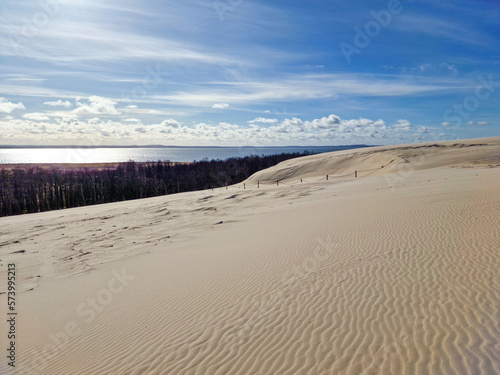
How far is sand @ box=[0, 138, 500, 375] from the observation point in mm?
4297

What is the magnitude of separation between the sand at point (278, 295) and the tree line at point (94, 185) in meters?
27.6

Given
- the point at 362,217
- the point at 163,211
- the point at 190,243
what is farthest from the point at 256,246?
the point at 163,211

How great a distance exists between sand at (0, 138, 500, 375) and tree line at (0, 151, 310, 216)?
27599mm

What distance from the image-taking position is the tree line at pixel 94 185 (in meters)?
36.8

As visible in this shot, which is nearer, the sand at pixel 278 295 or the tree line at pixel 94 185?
the sand at pixel 278 295

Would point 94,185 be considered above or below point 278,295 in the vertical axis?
above

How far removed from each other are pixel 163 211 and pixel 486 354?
17.8 meters

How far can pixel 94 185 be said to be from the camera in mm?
40312

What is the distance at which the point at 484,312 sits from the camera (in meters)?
4.80

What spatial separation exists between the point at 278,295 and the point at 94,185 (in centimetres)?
3960

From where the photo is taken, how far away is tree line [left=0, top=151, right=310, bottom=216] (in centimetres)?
3681

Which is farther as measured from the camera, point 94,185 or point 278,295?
point 94,185

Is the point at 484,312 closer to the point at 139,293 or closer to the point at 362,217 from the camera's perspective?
the point at 139,293

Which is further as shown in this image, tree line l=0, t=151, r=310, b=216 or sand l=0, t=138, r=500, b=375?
tree line l=0, t=151, r=310, b=216
